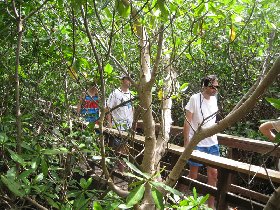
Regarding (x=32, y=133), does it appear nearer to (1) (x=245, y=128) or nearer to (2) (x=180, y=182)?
(2) (x=180, y=182)

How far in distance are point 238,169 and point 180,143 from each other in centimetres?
416

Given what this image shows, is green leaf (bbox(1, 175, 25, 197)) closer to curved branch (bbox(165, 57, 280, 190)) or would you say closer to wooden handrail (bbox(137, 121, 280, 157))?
curved branch (bbox(165, 57, 280, 190))

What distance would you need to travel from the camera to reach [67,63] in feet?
7.36

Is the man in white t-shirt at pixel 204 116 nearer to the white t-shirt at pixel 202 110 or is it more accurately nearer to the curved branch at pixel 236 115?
the white t-shirt at pixel 202 110

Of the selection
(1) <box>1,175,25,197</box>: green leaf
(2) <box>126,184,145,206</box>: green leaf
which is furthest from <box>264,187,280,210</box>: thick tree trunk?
(1) <box>1,175,25,197</box>: green leaf

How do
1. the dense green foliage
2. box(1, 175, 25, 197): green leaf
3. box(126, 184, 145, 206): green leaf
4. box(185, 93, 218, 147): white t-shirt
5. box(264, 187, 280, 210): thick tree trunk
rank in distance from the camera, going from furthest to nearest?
box(185, 93, 218, 147): white t-shirt < the dense green foliage < box(1, 175, 25, 197): green leaf < box(126, 184, 145, 206): green leaf < box(264, 187, 280, 210): thick tree trunk

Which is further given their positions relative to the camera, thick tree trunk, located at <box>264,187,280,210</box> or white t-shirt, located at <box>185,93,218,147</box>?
white t-shirt, located at <box>185,93,218,147</box>

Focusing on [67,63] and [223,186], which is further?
[223,186]

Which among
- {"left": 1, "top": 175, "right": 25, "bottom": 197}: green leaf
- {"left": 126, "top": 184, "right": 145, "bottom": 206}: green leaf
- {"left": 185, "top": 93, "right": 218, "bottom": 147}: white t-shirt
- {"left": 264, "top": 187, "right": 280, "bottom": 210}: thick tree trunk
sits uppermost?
{"left": 185, "top": 93, "right": 218, "bottom": 147}: white t-shirt

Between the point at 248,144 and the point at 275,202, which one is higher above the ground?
the point at 275,202

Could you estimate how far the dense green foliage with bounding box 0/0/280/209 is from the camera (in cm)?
173

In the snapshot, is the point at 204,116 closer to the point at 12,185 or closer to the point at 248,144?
the point at 248,144

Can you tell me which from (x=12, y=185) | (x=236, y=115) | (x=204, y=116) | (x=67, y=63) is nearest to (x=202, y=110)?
(x=204, y=116)

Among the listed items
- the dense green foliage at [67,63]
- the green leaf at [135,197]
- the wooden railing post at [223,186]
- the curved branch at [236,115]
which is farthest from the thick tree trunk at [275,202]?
the wooden railing post at [223,186]
